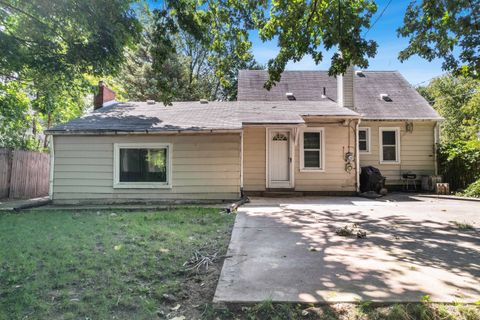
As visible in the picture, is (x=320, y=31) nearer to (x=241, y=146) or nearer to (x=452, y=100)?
(x=241, y=146)

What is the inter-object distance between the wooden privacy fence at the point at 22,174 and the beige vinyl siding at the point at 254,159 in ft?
29.3

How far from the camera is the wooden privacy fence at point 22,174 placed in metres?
11.4

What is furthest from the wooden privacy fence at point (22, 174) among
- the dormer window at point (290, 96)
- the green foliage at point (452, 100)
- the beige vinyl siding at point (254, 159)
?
the green foliage at point (452, 100)

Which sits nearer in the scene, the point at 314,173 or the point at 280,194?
the point at 280,194

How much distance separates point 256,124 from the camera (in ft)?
32.8

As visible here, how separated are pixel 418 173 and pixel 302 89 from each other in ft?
21.1

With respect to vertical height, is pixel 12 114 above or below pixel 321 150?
above

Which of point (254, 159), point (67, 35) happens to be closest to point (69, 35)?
point (67, 35)

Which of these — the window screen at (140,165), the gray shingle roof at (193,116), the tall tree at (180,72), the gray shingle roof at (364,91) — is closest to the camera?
the gray shingle roof at (193,116)

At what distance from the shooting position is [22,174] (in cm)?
1201

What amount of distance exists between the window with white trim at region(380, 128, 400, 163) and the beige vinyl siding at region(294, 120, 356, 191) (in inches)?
100

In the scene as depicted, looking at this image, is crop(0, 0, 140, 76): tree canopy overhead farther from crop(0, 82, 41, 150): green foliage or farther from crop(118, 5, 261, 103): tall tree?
crop(0, 82, 41, 150): green foliage

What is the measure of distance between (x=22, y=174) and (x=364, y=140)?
14217 mm

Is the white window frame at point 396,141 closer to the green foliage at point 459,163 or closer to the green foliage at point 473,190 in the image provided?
the green foliage at point 459,163
